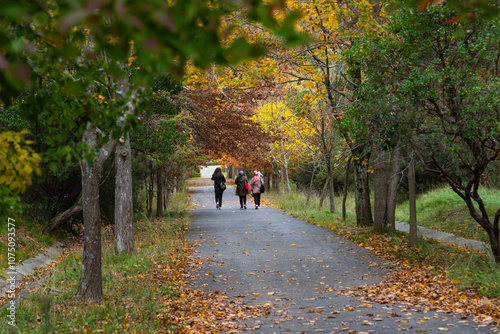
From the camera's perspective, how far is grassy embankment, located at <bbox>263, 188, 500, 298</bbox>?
8711mm

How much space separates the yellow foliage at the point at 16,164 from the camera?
137 inches

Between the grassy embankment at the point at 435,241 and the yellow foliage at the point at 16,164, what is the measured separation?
21.7 ft

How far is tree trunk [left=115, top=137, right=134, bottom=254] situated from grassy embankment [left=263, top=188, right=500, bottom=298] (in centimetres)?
574

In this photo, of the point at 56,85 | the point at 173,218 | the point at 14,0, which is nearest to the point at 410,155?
the point at 56,85

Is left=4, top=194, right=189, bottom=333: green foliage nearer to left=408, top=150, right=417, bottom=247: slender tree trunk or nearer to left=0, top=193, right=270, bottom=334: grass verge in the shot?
left=0, top=193, right=270, bottom=334: grass verge

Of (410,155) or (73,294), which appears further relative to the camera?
(410,155)

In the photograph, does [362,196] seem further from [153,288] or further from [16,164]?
[16,164]

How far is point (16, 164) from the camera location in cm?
362

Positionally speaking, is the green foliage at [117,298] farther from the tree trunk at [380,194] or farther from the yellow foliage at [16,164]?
the tree trunk at [380,194]

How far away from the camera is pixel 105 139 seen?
3.76 m

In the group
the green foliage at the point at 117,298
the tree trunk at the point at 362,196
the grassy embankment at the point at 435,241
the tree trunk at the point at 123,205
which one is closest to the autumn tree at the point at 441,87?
the grassy embankment at the point at 435,241

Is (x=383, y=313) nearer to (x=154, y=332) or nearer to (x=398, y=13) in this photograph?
(x=154, y=332)

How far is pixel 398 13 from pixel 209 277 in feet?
20.2

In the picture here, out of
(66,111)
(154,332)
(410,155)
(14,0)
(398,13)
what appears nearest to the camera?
(14,0)
